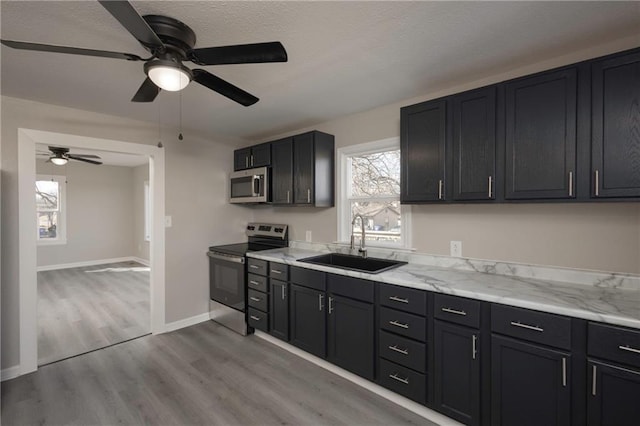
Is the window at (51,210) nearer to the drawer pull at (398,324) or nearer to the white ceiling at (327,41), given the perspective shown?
the white ceiling at (327,41)

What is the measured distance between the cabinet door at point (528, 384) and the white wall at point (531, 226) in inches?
28.9

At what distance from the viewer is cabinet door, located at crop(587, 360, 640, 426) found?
4.37 ft

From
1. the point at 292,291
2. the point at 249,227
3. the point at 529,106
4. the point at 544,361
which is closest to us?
the point at 544,361

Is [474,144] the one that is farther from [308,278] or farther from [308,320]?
[308,320]

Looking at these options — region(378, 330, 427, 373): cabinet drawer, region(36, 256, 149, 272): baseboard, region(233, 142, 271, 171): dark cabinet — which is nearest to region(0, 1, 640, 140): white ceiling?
region(233, 142, 271, 171): dark cabinet

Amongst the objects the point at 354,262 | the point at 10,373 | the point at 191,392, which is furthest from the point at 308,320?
the point at 10,373

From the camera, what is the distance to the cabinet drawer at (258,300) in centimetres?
313

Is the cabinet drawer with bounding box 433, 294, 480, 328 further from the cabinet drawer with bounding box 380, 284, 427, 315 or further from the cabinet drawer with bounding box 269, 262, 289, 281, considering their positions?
the cabinet drawer with bounding box 269, 262, 289, 281

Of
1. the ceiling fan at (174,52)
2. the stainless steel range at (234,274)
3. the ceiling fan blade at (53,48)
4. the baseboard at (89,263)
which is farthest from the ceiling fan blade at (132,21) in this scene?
the baseboard at (89,263)

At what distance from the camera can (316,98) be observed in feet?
8.73

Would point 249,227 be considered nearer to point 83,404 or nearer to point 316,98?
point 316,98

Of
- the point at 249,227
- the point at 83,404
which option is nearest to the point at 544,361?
the point at 83,404

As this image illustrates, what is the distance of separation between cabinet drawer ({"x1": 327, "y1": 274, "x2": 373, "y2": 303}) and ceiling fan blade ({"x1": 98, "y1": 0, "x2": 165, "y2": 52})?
1.91m

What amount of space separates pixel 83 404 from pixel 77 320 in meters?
2.09
